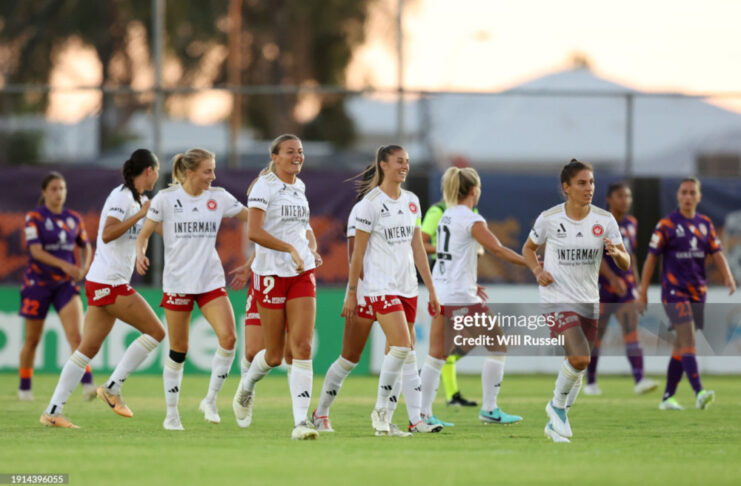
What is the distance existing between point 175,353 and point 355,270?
1839mm

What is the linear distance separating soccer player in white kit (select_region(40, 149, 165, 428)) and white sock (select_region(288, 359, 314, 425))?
63.6 inches

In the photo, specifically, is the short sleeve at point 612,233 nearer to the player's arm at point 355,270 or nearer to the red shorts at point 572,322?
the red shorts at point 572,322

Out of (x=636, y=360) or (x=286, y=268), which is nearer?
(x=286, y=268)

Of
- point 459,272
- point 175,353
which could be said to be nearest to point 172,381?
point 175,353

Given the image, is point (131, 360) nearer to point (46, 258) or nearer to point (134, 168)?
point (134, 168)

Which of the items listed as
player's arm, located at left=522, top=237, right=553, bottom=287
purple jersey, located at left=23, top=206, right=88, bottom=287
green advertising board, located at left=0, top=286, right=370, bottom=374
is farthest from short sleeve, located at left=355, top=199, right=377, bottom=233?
green advertising board, located at left=0, top=286, right=370, bottom=374

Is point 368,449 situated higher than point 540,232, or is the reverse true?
point 540,232

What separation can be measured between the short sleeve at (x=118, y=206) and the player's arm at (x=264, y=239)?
1450 mm

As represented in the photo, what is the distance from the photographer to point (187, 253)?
441 inches

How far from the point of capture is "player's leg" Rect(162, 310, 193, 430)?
11242 mm

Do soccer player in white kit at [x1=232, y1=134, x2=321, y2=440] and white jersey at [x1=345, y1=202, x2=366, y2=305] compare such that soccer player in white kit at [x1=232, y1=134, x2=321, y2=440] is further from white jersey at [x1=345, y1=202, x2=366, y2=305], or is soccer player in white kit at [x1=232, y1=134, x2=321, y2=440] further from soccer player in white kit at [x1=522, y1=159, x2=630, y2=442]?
soccer player in white kit at [x1=522, y1=159, x2=630, y2=442]

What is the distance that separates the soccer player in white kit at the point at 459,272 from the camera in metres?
12.3

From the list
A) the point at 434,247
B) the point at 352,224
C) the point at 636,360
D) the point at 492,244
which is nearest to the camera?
the point at 352,224

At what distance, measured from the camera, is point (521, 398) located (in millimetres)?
15625
